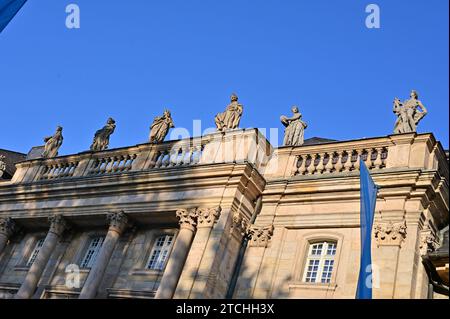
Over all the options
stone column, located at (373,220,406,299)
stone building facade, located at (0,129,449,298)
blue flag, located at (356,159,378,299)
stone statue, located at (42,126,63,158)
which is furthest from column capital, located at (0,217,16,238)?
blue flag, located at (356,159,378,299)

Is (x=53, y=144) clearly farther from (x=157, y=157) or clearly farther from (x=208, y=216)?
(x=208, y=216)

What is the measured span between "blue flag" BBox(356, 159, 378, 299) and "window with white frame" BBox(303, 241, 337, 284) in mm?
3216

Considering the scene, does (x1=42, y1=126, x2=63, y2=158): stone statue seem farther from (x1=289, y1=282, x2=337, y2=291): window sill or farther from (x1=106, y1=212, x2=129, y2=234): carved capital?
(x1=289, y1=282, x2=337, y2=291): window sill

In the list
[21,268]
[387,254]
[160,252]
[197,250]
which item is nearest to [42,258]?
[21,268]

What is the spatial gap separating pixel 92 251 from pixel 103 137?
16.1 feet

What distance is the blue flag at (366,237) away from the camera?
1309 centimetres

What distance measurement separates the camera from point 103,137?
23.9 meters

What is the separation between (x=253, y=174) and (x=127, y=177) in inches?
185

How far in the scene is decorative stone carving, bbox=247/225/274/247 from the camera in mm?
17844

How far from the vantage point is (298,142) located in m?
20.0

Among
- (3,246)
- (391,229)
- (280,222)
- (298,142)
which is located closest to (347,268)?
(391,229)

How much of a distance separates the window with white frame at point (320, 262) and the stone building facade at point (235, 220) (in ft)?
0.10

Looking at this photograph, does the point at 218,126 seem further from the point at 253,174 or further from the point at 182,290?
the point at 182,290
